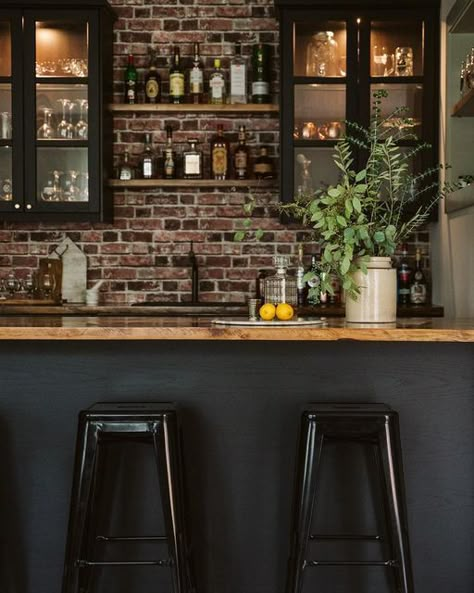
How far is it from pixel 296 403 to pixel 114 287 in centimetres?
241

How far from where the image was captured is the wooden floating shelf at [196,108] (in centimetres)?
485

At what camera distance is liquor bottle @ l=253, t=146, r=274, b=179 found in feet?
16.1

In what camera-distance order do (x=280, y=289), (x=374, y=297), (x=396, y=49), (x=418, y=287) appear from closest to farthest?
(x=374, y=297) → (x=280, y=289) → (x=396, y=49) → (x=418, y=287)

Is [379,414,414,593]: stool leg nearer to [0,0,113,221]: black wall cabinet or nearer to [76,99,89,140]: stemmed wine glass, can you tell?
[0,0,113,221]: black wall cabinet

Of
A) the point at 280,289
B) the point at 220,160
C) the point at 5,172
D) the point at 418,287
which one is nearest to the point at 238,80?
the point at 220,160

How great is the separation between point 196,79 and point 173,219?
775 millimetres

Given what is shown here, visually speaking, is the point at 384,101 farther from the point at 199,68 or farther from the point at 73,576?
the point at 73,576

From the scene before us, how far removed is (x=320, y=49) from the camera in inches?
187

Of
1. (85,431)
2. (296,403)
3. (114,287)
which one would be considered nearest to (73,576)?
(85,431)

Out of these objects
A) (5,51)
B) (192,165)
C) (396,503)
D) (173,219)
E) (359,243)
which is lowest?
(396,503)

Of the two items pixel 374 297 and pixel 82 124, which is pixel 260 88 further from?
pixel 374 297

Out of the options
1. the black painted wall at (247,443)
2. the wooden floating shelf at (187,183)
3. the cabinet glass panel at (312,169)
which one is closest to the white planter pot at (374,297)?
the black painted wall at (247,443)

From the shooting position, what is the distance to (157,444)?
252cm

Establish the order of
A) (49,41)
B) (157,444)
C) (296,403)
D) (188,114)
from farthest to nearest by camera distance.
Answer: (188,114) < (49,41) < (296,403) < (157,444)
